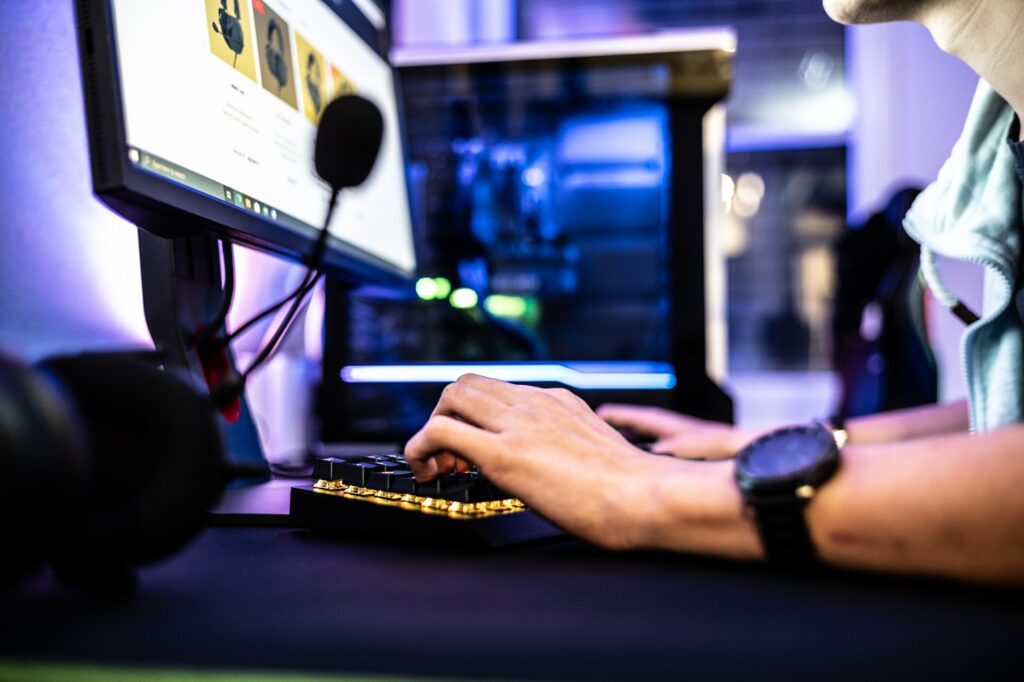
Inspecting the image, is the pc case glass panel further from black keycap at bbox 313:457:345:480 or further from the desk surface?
the desk surface

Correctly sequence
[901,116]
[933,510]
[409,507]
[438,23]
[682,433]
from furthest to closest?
[901,116]
[438,23]
[682,433]
[409,507]
[933,510]

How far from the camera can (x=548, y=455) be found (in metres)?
0.47

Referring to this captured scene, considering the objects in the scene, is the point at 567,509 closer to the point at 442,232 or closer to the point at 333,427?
→ the point at 333,427

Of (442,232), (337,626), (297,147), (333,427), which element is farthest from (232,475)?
(442,232)

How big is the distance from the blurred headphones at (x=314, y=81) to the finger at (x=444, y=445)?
470 millimetres

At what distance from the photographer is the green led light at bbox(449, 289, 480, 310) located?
1.30m

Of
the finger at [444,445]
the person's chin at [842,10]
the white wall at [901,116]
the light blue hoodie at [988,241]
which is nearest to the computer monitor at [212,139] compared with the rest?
the finger at [444,445]

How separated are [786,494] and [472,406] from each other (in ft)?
0.66

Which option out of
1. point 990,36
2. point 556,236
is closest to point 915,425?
point 990,36

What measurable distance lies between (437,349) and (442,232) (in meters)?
0.23

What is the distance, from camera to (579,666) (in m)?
0.27

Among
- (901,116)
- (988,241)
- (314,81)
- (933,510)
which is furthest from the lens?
(901,116)

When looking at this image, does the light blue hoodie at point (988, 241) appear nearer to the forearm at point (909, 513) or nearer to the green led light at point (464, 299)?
the forearm at point (909, 513)

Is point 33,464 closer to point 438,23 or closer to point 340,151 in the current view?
point 340,151
